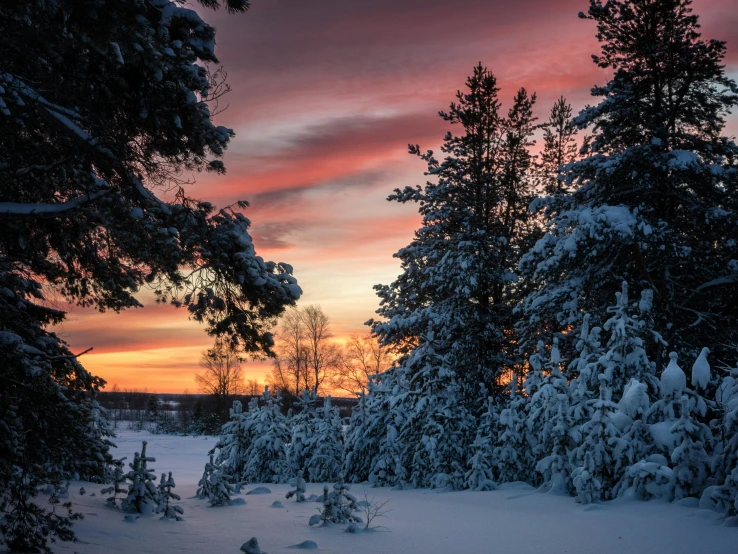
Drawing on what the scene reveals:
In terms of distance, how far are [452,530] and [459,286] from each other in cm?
875

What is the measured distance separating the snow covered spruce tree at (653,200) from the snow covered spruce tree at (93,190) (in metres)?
9.44

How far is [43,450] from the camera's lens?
518 centimetres

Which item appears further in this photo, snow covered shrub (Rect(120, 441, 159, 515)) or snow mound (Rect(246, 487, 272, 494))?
snow mound (Rect(246, 487, 272, 494))

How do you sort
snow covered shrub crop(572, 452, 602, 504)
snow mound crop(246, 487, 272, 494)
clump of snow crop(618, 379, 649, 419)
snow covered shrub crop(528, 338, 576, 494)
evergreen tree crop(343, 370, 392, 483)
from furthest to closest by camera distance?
evergreen tree crop(343, 370, 392, 483)
snow mound crop(246, 487, 272, 494)
snow covered shrub crop(528, 338, 576, 494)
clump of snow crop(618, 379, 649, 419)
snow covered shrub crop(572, 452, 602, 504)

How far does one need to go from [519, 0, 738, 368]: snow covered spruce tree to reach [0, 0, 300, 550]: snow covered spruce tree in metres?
9.44

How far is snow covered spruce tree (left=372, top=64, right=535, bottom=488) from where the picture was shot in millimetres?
14945

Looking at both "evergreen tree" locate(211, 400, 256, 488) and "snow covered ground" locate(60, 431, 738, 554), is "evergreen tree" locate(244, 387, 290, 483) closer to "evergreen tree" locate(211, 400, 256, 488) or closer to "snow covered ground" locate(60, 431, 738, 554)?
"evergreen tree" locate(211, 400, 256, 488)

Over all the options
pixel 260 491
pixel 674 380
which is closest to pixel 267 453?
pixel 260 491

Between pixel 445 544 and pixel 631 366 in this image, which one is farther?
pixel 631 366

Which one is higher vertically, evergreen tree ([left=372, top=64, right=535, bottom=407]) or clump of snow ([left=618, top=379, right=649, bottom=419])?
evergreen tree ([left=372, top=64, right=535, bottom=407])

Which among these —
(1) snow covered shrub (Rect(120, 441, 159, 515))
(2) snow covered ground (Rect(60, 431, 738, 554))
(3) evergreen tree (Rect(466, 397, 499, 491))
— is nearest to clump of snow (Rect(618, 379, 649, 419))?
(2) snow covered ground (Rect(60, 431, 738, 554))

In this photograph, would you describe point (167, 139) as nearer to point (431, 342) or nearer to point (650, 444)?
point (650, 444)

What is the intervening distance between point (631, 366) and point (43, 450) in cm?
975

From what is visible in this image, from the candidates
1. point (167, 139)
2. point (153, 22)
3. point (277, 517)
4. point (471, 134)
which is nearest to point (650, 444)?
point (277, 517)
